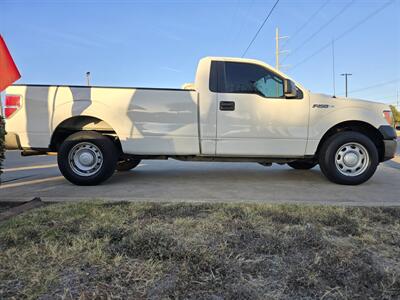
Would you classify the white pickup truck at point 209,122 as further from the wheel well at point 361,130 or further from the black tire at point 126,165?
the black tire at point 126,165

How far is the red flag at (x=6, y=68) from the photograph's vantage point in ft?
12.7

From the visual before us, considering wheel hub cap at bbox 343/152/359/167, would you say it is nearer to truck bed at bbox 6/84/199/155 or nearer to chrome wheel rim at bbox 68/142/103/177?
truck bed at bbox 6/84/199/155

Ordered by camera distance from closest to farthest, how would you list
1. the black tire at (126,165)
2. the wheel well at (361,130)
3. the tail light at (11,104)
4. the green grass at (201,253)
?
1. the green grass at (201,253)
2. the tail light at (11,104)
3. the wheel well at (361,130)
4. the black tire at (126,165)

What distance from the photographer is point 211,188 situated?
4.86m

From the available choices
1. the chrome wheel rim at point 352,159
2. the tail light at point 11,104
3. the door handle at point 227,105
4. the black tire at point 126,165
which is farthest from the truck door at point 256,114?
the tail light at point 11,104

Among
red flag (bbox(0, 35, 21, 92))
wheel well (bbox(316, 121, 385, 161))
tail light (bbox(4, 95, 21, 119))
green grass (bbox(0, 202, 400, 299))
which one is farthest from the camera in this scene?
wheel well (bbox(316, 121, 385, 161))

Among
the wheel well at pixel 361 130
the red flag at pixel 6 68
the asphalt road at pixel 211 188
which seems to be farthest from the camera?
the wheel well at pixel 361 130

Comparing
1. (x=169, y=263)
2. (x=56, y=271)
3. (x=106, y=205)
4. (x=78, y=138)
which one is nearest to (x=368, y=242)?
(x=169, y=263)

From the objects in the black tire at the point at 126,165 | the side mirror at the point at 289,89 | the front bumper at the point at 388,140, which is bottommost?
the black tire at the point at 126,165

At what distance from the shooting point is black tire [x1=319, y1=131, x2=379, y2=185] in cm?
500

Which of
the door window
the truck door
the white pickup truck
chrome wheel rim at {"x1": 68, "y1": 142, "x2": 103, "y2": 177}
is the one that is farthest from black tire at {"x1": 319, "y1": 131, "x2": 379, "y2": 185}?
chrome wheel rim at {"x1": 68, "y1": 142, "x2": 103, "y2": 177}

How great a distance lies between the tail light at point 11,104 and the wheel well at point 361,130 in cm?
494

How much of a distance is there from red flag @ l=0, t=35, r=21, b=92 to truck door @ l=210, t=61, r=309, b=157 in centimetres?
282

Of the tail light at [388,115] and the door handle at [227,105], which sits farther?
the tail light at [388,115]
